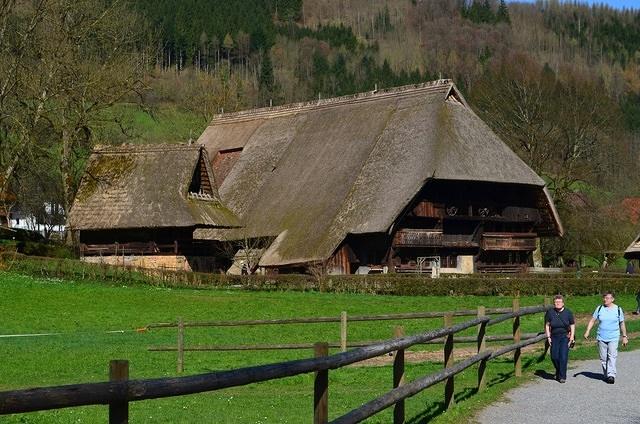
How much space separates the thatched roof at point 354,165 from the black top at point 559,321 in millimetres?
29489

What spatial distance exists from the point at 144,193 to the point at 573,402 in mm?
41784

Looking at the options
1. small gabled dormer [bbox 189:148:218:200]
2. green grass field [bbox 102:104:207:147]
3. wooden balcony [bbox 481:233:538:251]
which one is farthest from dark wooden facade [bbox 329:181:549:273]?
green grass field [bbox 102:104:207:147]

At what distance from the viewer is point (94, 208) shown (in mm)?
54656

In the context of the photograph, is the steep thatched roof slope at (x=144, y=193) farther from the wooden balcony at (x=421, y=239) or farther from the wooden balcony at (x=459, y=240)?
the wooden balcony at (x=459, y=240)

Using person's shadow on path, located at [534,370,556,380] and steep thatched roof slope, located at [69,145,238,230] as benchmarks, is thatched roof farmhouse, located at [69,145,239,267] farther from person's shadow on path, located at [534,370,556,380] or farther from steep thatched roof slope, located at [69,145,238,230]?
person's shadow on path, located at [534,370,556,380]

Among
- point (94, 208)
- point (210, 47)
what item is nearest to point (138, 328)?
point (94, 208)

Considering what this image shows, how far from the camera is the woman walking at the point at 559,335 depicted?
18.2 metres

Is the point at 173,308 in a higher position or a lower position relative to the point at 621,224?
lower

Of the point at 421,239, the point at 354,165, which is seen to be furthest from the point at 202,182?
the point at 421,239

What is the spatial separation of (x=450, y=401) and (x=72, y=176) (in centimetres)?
4975

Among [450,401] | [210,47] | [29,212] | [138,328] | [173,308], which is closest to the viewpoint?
[450,401]

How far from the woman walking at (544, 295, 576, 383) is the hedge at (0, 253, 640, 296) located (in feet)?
78.4

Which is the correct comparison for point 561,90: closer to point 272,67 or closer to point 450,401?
point 450,401

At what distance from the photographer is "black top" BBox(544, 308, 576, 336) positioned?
18875 millimetres
